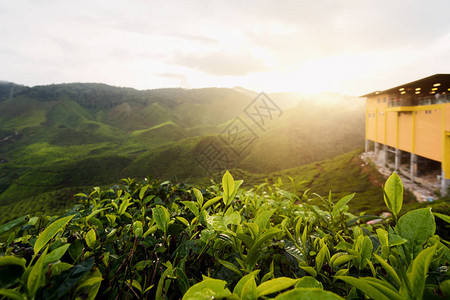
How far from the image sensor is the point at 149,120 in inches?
5192

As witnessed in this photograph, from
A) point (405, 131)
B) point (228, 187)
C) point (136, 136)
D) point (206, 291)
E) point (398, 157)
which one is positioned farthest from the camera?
point (136, 136)

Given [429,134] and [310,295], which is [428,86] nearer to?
[429,134]

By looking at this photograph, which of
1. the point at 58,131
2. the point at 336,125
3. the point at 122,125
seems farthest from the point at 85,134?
the point at 336,125

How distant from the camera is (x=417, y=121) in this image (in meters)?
18.1

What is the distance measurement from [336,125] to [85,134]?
348ft

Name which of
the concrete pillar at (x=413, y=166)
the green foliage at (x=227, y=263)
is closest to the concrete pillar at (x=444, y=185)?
the concrete pillar at (x=413, y=166)

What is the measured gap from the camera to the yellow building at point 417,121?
15.4 meters

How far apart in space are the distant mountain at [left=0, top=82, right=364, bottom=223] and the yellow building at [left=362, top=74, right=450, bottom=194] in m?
32.9

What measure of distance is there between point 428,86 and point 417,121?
2.77 meters

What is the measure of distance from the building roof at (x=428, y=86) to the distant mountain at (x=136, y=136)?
121 feet

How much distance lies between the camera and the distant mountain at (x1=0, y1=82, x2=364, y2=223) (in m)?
60.3

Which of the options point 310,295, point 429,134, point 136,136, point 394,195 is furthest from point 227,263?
point 136,136

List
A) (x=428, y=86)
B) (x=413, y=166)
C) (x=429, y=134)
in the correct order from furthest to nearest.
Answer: (x=413, y=166) < (x=428, y=86) < (x=429, y=134)

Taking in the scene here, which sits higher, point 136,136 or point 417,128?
point 417,128
